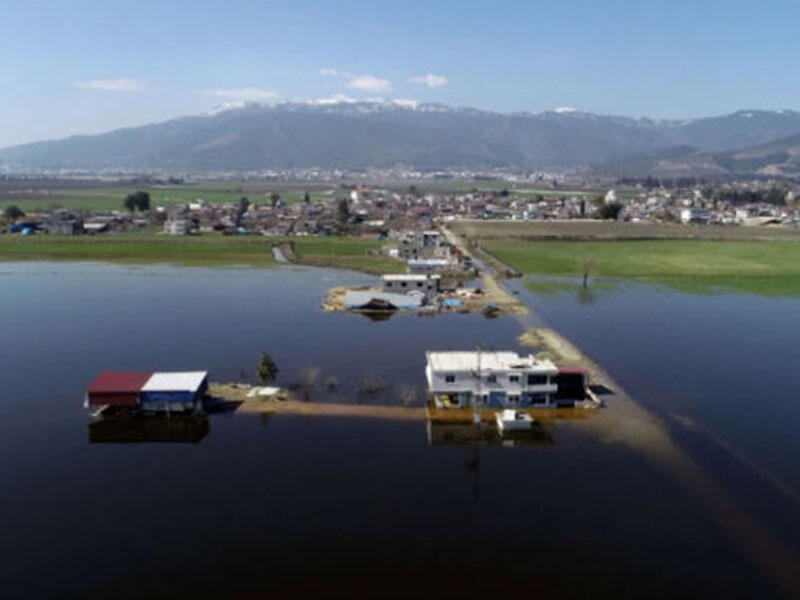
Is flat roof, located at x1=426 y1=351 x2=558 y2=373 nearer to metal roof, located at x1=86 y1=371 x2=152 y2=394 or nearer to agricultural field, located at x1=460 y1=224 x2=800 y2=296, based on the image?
metal roof, located at x1=86 y1=371 x2=152 y2=394

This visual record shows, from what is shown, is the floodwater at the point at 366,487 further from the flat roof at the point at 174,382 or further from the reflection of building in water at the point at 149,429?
the flat roof at the point at 174,382

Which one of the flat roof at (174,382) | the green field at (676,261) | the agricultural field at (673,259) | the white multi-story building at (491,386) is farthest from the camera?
the agricultural field at (673,259)

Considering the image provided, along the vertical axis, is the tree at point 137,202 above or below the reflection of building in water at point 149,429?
above

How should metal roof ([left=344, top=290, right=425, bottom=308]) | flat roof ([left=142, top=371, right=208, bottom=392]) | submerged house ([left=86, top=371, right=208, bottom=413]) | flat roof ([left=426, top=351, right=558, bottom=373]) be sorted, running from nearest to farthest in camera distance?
submerged house ([left=86, top=371, right=208, bottom=413])
flat roof ([left=142, top=371, right=208, bottom=392])
flat roof ([left=426, top=351, right=558, bottom=373])
metal roof ([left=344, top=290, right=425, bottom=308])

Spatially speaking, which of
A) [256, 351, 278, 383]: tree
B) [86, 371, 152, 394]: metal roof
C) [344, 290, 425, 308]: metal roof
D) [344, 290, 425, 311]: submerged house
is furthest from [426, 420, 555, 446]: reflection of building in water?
[344, 290, 425, 308]: metal roof

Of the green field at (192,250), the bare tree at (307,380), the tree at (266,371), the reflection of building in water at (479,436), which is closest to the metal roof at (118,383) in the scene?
the tree at (266,371)

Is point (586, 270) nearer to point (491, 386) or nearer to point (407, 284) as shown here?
point (407, 284)
